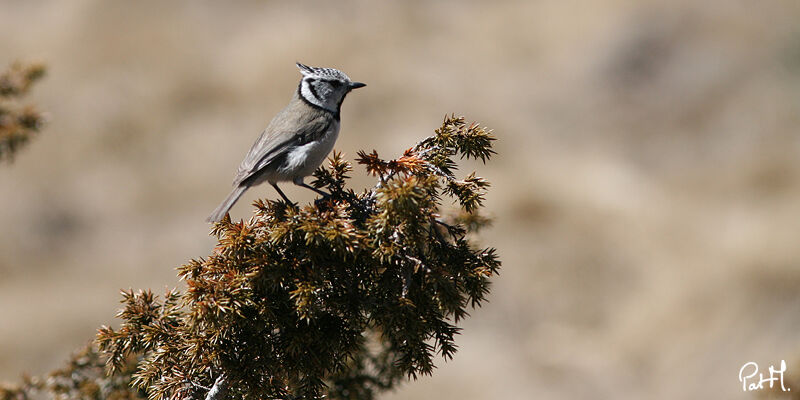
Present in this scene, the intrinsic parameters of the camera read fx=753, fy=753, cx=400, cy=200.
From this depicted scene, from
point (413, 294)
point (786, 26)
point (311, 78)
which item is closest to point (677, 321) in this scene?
point (786, 26)

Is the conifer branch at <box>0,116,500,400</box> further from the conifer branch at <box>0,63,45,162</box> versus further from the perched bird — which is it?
the conifer branch at <box>0,63,45,162</box>

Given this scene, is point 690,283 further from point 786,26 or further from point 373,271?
point 373,271

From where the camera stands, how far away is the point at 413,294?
10.7 feet

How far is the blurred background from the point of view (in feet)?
43.8

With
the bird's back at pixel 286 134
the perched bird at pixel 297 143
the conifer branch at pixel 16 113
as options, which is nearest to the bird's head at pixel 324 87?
the perched bird at pixel 297 143

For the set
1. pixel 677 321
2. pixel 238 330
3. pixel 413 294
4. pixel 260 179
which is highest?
pixel 677 321

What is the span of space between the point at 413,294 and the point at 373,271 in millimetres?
201

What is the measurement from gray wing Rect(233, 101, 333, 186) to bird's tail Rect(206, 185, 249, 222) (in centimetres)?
11

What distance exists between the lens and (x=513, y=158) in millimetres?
16875

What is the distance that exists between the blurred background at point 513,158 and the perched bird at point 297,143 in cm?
812

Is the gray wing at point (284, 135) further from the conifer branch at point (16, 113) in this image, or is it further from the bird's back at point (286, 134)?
the conifer branch at point (16, 113)

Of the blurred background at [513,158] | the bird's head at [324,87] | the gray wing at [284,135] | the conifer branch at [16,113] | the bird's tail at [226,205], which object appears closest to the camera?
the bird's tail at [226,205]

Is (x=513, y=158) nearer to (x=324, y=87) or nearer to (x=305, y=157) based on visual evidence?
(x=324, y=87)

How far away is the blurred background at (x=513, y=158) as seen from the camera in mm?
13336
